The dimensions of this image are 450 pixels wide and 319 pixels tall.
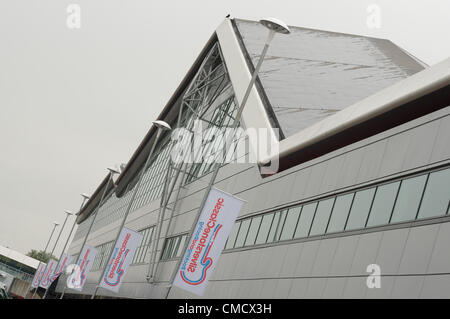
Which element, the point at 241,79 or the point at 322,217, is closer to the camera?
the point at 322,217

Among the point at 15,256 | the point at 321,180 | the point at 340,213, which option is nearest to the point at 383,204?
the point at 340,213

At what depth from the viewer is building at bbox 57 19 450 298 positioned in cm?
1648

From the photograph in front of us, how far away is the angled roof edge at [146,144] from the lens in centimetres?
4528

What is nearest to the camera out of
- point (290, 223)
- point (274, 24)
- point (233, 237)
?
point (274, 24)

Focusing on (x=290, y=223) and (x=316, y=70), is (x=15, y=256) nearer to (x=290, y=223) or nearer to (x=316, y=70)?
(x=316, y=70)

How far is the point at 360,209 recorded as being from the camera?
19391mm

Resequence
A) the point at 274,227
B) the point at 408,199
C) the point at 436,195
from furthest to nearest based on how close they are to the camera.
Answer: the point at 274,227 → the point at 408,199 → the point at 436,195

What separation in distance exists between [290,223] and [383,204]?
19.0ft

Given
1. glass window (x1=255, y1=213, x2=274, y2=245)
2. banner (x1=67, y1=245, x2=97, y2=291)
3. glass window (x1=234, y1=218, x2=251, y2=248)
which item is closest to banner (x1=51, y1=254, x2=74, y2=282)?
banner (x1=67, y1=245, x2=97, y2=291)

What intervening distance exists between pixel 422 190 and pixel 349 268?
3019 mm

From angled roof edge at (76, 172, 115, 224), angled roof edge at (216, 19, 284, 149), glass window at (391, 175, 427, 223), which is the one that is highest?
angled roof edge at (76, 172, 115, 224)

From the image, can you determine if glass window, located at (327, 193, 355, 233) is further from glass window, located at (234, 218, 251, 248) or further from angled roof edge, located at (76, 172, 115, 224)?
angled roof edge, located at (76, 172, 115, 224)

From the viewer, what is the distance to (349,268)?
720 inches

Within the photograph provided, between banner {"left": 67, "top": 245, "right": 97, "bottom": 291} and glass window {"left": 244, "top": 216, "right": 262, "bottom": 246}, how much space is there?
55.8 ft
